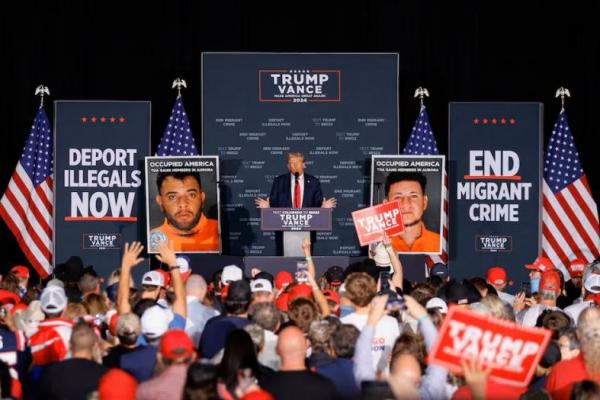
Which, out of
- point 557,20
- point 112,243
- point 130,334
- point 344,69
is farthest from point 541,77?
point 130,334

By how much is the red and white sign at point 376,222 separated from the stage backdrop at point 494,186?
4256mm

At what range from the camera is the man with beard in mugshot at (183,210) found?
59.4 ft

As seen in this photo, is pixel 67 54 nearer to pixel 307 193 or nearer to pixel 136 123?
pixel 136 123

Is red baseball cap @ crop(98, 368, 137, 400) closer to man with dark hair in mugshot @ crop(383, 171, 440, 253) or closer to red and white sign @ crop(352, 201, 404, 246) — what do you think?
red and white sign @ crop(352, 201, 404, 246)

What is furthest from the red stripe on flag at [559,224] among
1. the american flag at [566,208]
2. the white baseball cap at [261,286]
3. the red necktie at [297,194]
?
the white baseball cap at [261,286]

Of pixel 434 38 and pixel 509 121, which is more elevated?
pixel 434 38

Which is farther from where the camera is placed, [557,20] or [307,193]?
[557,20]

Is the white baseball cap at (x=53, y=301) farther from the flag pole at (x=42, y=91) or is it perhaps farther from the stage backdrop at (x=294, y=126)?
the flag pole at (x=42, y=91)

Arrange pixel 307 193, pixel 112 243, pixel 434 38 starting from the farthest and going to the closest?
pixel 434 38 < pixel 112 243 < pixel 307 193

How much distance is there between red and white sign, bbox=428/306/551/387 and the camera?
6469 mm

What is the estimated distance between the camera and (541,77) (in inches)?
820

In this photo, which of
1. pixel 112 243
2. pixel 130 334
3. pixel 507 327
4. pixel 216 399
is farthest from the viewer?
pixel 112 243

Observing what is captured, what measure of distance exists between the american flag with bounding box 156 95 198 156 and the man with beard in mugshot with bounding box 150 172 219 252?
3.79 feet

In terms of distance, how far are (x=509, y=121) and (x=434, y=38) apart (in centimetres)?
214
